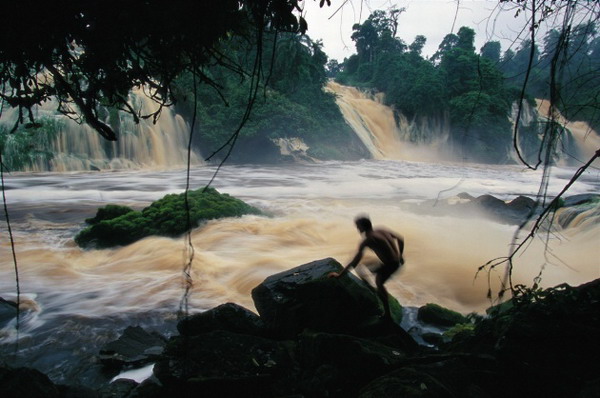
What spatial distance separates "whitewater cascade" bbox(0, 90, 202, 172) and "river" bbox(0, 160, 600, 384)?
182 centimetres

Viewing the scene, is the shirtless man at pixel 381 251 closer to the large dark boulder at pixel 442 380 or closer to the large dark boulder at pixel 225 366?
the large dark boulder at pixel 225 366

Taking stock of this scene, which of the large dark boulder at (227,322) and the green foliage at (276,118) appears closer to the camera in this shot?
the large dark boulder at (227,322)

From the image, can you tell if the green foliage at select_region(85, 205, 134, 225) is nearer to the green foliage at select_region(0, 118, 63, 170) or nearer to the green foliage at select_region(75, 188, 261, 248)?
the green foliage at select_region(75, 188, 261, 248)

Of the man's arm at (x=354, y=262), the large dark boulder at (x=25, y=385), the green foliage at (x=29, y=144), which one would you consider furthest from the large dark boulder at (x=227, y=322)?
the green foliage at (x=29, y=144)

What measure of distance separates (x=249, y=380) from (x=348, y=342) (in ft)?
2.53

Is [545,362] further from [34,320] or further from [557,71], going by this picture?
[34,320]

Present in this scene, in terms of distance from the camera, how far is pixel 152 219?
30.5ft

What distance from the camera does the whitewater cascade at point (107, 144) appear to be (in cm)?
1733

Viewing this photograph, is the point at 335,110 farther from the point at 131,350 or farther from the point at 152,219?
the point at 131,350

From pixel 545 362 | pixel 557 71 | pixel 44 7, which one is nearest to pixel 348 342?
pixel 545 362

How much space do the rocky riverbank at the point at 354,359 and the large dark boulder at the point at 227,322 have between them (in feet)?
0.03

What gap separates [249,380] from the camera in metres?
2.94

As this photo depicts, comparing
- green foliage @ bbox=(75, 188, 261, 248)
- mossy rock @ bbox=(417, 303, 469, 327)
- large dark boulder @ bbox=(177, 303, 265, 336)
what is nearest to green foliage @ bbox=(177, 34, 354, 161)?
green foliage @ bbox=(75, 188, 261, 248)

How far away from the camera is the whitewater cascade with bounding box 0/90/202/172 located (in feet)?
56.9
